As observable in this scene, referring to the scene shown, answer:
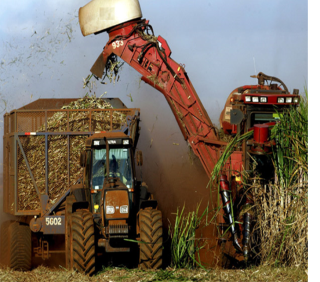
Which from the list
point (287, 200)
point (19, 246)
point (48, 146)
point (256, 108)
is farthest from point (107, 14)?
point (287, 200)

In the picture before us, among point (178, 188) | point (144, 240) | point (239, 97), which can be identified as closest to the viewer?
point (144, 240)

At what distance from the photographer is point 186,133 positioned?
438 inches

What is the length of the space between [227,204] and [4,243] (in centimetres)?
432

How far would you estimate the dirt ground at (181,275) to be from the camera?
7070 millimetres

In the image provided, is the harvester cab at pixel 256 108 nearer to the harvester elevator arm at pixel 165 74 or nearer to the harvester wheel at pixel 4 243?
the harvester elevator arm at pixel 165 74

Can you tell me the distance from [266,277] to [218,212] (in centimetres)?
152

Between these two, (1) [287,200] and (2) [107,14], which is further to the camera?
(2) [107,14]

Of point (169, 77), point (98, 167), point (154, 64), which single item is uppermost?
point (154, 64)

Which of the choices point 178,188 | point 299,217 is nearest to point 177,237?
point 299,217

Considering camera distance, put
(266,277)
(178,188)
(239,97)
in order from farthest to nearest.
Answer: (178,188)
(239,97)
(266,277)

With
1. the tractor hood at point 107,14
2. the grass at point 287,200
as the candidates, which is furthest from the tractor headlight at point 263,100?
the tractor hood at point 107,14

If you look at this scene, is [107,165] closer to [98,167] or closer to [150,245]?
[98,167]

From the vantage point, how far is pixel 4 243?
32.3 feet

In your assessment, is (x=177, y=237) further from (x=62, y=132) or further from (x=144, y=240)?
(x=62, y=132)
